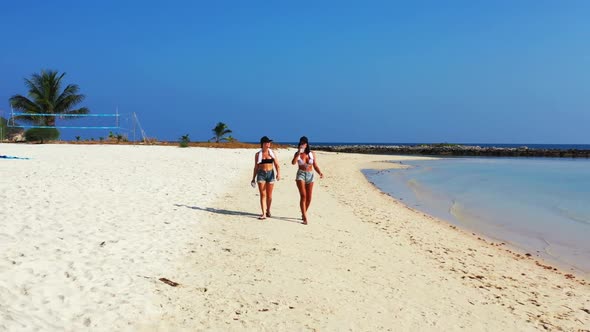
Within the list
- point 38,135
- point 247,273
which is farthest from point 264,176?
point 38,135

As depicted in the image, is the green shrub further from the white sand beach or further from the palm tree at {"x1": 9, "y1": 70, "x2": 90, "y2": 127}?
the white sand beach

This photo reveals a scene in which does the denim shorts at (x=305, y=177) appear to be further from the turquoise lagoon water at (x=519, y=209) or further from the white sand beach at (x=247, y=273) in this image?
the turquoise lagoon water at (x=519, y=209)

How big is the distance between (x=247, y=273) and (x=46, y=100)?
119 feet

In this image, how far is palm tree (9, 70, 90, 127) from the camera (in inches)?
1428

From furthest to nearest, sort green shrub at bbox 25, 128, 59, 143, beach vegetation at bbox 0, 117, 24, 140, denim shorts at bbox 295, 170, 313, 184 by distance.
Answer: beach vegetation at bbox 0, 117, 24, 140, green shrub at bbox 25, 128, 59, 143, denim shorts at bbox 295, 170, 313, 184

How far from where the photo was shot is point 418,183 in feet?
70.7

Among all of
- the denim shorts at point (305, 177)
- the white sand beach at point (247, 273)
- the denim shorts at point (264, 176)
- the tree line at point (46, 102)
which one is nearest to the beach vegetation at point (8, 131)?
the tree line at point (46, 102)

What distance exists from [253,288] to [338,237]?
9.86ft

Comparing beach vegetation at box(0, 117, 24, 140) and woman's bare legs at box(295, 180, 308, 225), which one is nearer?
woman's bare legs at box(295, 180, 308, 225)

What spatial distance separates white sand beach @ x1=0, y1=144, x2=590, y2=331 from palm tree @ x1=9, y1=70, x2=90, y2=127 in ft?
95.9

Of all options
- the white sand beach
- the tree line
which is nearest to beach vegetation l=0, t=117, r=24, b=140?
the tree line

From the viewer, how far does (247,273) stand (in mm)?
5602

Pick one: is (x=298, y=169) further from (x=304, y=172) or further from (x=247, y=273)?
(x=247, y=273)

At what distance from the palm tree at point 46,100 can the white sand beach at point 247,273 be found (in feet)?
95.9
